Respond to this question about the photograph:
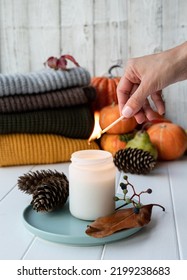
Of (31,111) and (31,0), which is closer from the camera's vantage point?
(31,111)

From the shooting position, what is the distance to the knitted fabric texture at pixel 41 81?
3.65 feet

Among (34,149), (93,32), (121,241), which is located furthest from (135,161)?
(93,32)

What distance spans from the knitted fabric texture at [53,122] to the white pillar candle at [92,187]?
45 cm

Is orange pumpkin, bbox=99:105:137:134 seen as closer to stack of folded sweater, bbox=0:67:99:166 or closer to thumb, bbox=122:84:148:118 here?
stack of folded sweater, bbox=0:67:99:166

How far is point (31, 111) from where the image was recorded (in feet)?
3.77

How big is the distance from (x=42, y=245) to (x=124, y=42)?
3.30ft

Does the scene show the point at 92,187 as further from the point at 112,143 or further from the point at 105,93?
the point at 105,93

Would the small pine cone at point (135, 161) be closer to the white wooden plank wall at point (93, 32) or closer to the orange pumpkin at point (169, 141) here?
the orange pumpkin at point (169, 141)

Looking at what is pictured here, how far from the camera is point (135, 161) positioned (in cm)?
103

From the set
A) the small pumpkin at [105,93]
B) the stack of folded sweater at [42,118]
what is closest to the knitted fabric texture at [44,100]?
the stack of folded sweater at [42,118]

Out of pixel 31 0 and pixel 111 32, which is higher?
pixel 31 0
